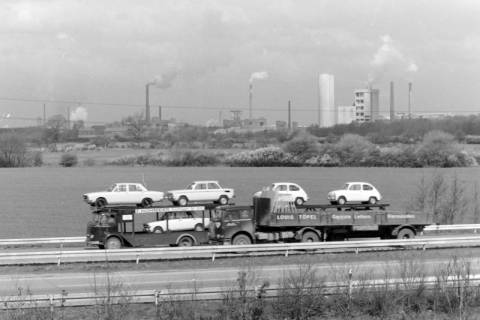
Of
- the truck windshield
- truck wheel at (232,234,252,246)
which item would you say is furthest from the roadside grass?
the truck windshield

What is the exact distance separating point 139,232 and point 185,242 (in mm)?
2156

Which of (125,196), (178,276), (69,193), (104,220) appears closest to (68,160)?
(69,193)

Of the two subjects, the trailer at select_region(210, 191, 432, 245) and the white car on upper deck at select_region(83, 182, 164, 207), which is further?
the white car on upper deck at select_region(83, 182, 164, 207)

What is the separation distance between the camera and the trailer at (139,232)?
31.1 m

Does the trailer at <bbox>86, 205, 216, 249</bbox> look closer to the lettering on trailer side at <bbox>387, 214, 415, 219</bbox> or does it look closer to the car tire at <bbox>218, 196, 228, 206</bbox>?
the car tire at <bbox>218, 196, 228, 206</bbox>

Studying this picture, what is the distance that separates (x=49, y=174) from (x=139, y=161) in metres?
33.1

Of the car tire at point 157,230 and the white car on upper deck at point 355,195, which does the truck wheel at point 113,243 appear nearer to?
the car tire at point 157,230

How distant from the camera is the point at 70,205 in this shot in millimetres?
84125

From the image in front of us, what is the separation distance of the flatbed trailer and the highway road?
13.0 ft

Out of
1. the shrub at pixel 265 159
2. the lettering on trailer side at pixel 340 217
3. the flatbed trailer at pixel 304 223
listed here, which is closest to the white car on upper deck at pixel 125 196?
the flatbed trailer at pixel 304 223

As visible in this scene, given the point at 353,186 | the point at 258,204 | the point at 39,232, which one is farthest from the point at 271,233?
the point at 39,232

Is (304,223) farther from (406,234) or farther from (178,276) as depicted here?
(178,276)

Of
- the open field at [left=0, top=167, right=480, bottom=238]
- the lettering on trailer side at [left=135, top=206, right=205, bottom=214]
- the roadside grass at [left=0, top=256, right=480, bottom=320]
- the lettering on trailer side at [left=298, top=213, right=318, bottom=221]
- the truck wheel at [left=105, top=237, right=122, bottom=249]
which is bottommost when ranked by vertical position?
the open field at [left=0, top=167, right=480, bottom=238]

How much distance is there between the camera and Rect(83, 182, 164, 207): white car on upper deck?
38.6 meters
